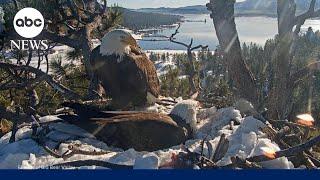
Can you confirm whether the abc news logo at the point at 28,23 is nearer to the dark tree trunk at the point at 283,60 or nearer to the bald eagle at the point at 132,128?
the bald eagle at the point at 132,128

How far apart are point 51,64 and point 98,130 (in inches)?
135

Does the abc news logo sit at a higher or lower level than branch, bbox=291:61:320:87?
higher

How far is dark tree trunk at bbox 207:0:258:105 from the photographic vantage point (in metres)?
3.88

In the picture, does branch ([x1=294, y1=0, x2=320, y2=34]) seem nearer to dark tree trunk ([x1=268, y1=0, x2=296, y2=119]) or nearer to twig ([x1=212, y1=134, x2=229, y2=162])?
dark tree trunk ([x1=268, y1=0, x2=296, y2=119])

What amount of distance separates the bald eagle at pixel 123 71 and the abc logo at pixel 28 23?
642mm

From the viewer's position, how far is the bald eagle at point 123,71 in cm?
329

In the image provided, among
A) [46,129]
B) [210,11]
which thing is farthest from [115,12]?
[46,129]

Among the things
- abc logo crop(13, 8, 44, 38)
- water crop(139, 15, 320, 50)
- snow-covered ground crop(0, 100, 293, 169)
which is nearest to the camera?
snow-covered ground crop(0, 100, 293, 169)

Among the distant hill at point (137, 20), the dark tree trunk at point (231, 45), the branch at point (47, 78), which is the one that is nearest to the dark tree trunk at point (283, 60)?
the dark tree trunk at point (231, 45)

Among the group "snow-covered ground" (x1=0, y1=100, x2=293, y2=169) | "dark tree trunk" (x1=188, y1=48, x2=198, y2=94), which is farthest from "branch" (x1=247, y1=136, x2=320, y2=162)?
"dark tree trunk" (x1=188, y1=48, x2=198, y2=94)

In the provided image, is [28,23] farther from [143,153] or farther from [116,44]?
[143,153]

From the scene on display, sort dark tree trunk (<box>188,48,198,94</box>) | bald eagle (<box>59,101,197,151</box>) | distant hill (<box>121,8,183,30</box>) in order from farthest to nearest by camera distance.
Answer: distant hill (<box>121,8,183,30</box>)
dark tree trunk (<box>188,48,198,94</box>)
bald eagle (<box>59,101,197,151</box>)

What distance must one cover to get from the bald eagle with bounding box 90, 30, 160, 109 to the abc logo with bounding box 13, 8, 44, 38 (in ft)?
2.11

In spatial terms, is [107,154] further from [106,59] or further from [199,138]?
[106,59]
